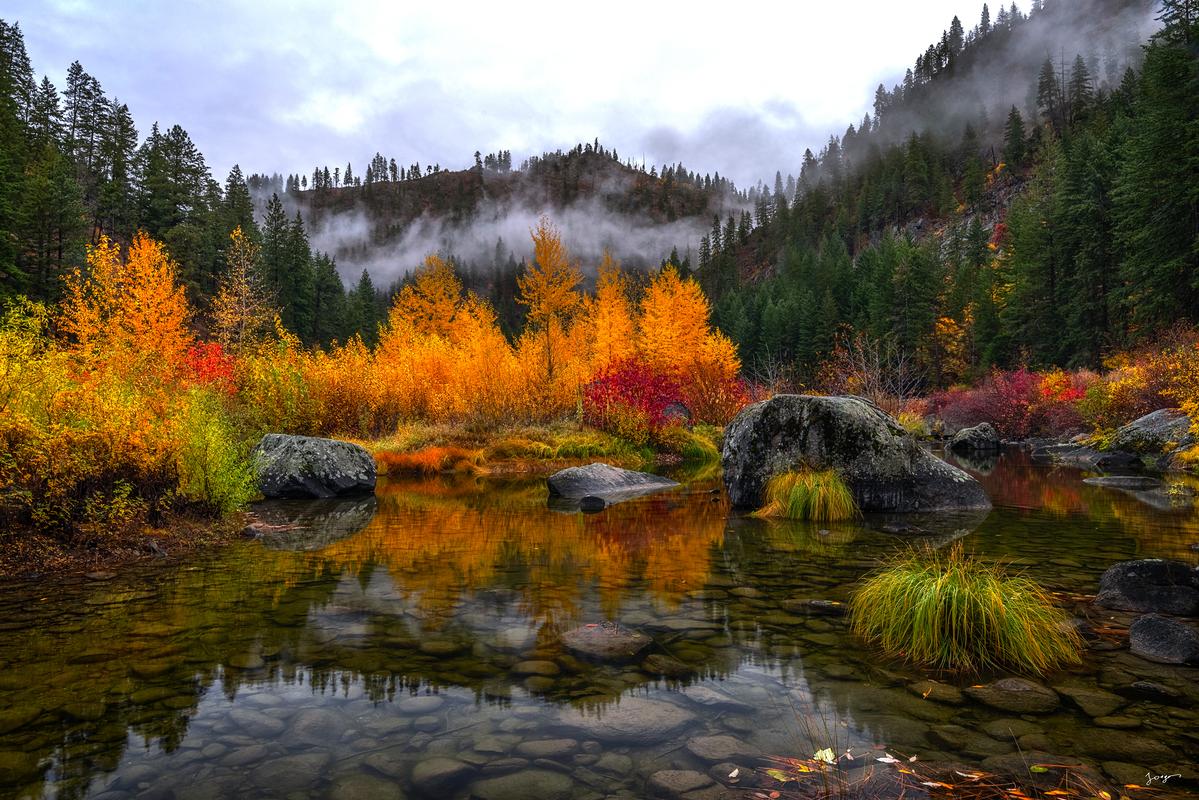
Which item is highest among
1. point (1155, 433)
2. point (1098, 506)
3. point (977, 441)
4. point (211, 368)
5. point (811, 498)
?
point (211, 368)

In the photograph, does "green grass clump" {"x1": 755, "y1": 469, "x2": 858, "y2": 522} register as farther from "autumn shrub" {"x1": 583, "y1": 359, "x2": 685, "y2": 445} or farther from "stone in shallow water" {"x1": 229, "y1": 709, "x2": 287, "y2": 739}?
"autumn shrub" {"x1": 583, "y1": 359, "x2": 685, "y2": 445}

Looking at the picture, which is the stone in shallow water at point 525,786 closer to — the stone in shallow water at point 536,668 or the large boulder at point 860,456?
the stone in shallow water at point 536,668

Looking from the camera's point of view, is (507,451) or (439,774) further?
(507,451)

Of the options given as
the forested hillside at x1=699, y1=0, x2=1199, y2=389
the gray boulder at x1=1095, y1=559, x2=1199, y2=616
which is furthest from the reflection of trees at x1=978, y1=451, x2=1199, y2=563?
the forested hillside at x1=699, y1=0, x2=1199, y2=389

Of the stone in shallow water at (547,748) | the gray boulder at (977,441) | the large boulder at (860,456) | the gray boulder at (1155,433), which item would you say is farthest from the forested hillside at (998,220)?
the stone in shallow water at (547,748)

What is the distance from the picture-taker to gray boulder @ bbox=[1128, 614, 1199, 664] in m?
4.03

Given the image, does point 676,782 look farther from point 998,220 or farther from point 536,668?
point 998,220

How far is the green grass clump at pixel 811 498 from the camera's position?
33.4 ft

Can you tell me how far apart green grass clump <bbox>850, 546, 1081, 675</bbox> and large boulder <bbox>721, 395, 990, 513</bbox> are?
6.16 metres

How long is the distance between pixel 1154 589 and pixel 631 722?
4.82m

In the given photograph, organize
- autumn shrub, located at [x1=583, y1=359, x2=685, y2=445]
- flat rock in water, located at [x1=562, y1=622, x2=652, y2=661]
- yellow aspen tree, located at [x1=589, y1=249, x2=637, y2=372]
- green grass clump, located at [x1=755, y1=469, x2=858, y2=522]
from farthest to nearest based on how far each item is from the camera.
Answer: yellow aspen tree, located at [x1=589, y1=249, x2=637, y2=372] < autumn shrub, located at [x1=583, y1=359, x2=685, y2=445] < green grass clump, located at [x1=755, y1=469, x2=858, y2=522] < flat rock in water, located at [x1=562, y1=622, x2=652, y2=661]

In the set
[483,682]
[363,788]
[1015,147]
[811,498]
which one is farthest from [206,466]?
[1015,147]

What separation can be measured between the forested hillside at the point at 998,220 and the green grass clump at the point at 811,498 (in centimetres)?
2551

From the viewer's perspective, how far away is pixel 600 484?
552 inches
